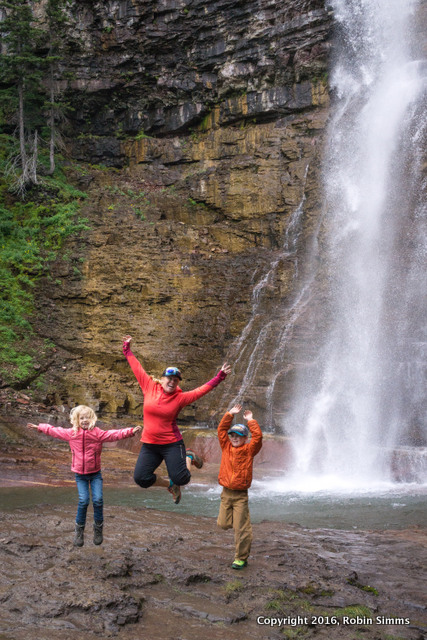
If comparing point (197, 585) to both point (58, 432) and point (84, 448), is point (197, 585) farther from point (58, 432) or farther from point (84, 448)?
point (58, 432)

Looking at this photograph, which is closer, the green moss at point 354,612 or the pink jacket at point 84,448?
the green moss at point 354,612

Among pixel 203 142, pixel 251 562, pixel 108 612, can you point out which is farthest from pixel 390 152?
pixel 108 612

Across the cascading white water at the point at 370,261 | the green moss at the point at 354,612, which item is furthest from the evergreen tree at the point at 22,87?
the green moss at the point at 354,612

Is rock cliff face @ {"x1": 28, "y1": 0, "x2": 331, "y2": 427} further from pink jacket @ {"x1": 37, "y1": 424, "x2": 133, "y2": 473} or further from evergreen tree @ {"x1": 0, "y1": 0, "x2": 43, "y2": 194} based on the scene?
pink jacket @ {"x1": 37, "y1": 424, "x2": 133, "y2": 473}

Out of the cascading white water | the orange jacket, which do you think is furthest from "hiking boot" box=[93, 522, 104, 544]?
the cascading white water

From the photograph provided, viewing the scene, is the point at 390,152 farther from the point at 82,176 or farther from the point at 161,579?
the point at 161,579

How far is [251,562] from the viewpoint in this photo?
5625mm

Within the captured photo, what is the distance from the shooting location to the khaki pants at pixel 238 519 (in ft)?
17.4

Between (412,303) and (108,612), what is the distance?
15929 mm

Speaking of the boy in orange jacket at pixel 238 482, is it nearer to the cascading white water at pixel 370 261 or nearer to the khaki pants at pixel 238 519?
the khaki pants at pixel 238 519

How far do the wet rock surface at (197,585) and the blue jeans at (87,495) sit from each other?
370 millimetres

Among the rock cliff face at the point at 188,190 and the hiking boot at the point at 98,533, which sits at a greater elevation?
the rock cliff face at the point at 188,190

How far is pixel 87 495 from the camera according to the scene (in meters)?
5.56

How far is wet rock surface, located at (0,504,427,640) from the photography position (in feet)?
13.0
